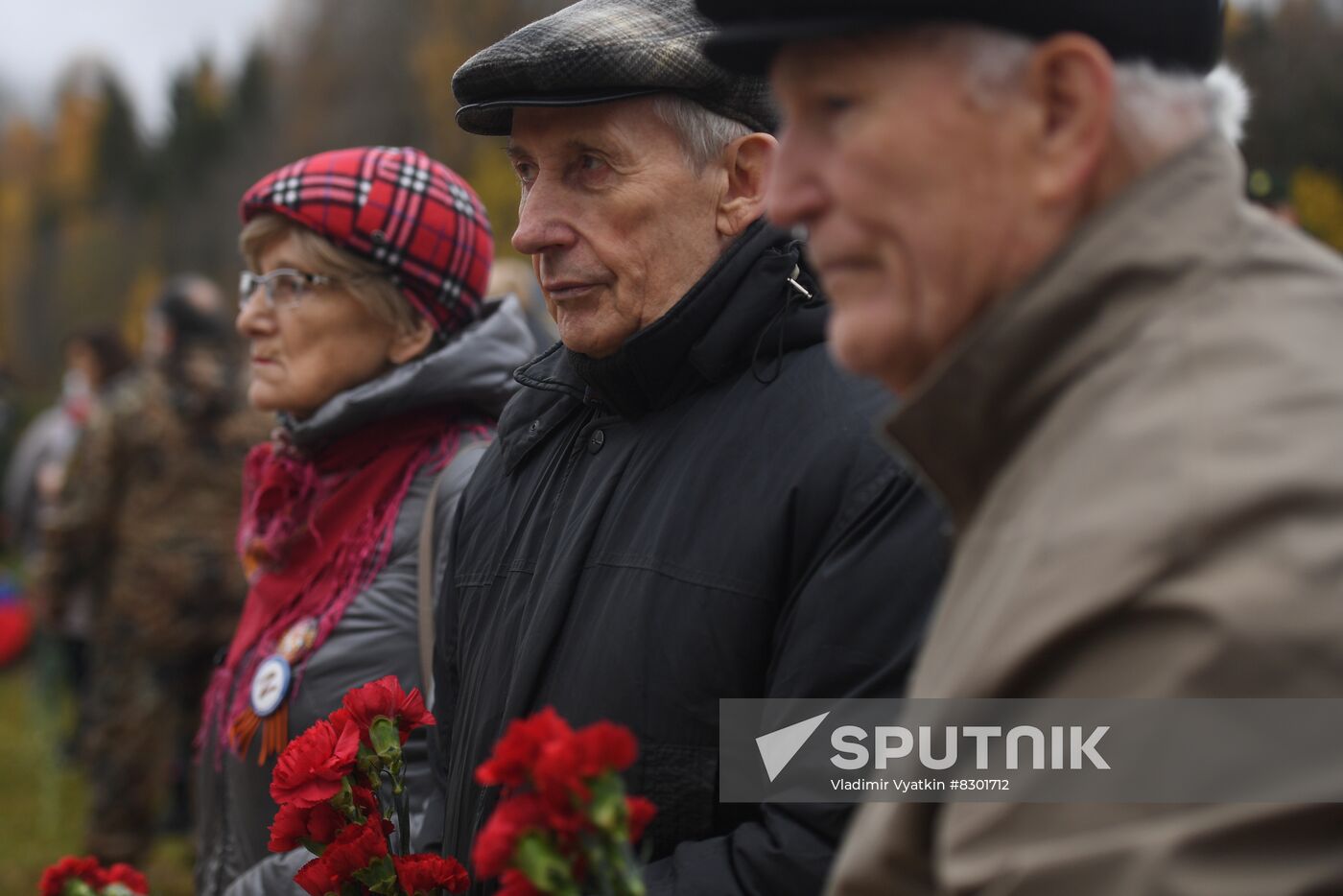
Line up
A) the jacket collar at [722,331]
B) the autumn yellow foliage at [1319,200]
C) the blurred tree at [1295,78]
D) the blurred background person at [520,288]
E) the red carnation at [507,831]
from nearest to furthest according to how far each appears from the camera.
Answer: the red carnation at [507,831]
the jacket collar at [722,331]
the blurred background person at [520,288]
the autumn yellow foliage at [1319,200]
the blurred tree at [1295,78]

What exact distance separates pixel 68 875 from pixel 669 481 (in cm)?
109

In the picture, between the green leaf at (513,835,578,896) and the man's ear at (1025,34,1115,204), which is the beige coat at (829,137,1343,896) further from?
the green leaf at (513,835,578,896)

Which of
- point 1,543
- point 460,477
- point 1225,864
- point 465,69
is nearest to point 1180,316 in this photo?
point 1225,864

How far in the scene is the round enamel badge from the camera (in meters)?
2.86

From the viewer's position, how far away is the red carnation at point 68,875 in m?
2.17

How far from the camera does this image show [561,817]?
1.31m

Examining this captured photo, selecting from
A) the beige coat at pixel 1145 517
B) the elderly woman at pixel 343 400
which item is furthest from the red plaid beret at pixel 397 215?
the beige coat at pixel 1145 517

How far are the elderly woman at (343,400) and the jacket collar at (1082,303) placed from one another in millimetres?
1823

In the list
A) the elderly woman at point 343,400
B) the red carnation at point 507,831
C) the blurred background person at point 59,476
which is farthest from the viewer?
the blurred background person at point 59,476

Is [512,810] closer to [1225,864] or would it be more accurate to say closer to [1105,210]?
[1225,864]

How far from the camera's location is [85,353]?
27.3 feet

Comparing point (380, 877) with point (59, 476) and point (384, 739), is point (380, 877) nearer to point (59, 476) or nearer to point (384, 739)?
point (384, 739)

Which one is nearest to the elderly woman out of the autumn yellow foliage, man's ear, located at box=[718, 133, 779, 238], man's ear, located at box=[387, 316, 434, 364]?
man's ear, located at box=[387, 316, 434, 364]

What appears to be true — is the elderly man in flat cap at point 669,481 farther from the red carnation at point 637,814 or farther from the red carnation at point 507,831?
the red carnation at point 507,831
